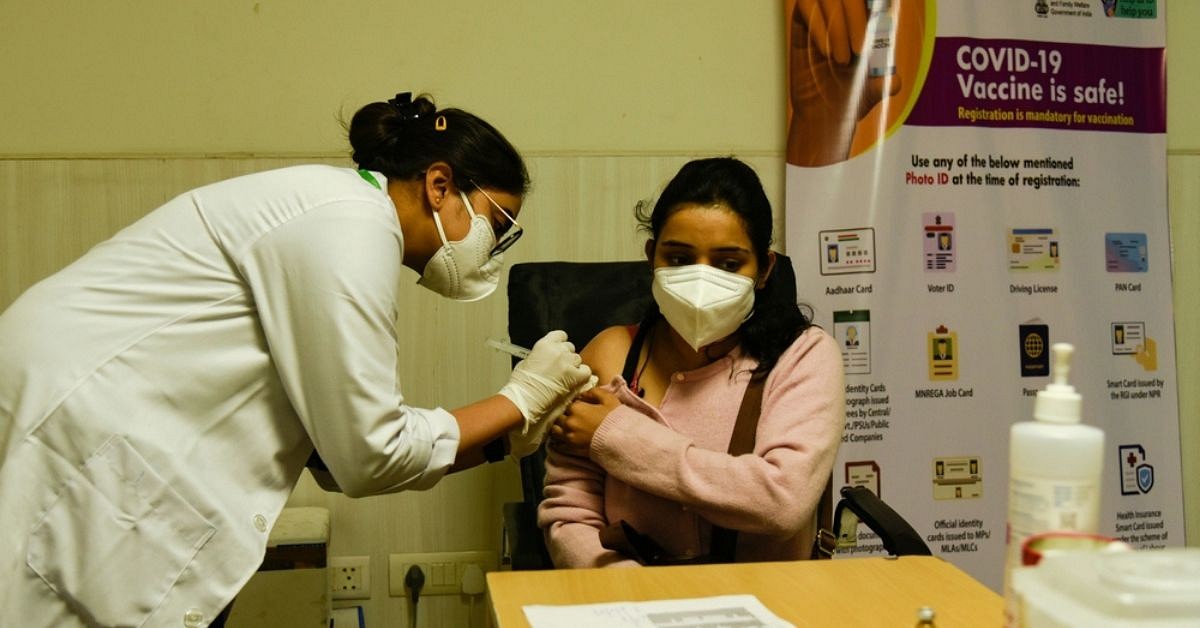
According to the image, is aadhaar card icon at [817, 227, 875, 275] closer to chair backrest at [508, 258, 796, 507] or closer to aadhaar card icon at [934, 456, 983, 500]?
aadhaar card icon at [934, 456, 983, 500]

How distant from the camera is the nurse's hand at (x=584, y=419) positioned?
4.91 ft

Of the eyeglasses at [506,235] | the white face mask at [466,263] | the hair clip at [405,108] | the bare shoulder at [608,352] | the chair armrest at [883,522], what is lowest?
the chair armrest at [883,522]

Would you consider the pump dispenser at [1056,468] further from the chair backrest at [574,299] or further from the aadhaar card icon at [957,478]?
the aadhaar card icon at [957,478]

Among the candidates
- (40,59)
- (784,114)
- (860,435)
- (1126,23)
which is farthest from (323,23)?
(1126,23)

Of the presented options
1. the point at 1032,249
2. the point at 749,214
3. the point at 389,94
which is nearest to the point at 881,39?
the point at 1032,249

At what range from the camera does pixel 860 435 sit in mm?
2469

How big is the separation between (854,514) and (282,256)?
90 cm

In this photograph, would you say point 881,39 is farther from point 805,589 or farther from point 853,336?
point 805,589

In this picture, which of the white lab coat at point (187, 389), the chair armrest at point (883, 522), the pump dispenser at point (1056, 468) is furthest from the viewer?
the chair armrest at point (883, 522)

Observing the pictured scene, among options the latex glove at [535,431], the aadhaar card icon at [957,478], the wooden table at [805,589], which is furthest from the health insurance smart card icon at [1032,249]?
the wooden table at [805,589]

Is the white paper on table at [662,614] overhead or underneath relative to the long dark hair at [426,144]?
underneath

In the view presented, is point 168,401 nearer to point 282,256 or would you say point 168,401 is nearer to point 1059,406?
point 282,256

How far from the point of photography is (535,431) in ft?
5.24

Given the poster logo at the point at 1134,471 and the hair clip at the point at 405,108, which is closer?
the hair clip at the point at 405,108
